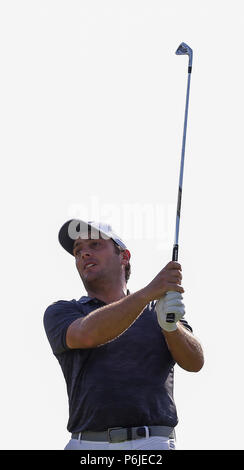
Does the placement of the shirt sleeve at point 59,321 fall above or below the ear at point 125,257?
below

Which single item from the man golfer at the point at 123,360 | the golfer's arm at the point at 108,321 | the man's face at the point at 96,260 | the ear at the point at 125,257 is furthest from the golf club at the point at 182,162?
the ear at the point at 125,257

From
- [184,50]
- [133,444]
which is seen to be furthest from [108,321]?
[184,50]

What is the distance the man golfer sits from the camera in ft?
27.9

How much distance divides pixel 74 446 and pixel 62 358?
0.87m

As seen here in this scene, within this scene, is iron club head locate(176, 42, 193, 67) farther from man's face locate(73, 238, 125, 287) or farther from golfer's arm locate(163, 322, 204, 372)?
golfer's arm locate(163, 322, 204, 372)

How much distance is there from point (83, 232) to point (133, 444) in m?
2.41

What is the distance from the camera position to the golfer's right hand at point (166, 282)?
8289 mm

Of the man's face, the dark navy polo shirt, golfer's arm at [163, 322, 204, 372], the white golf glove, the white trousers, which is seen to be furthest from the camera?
the man's face

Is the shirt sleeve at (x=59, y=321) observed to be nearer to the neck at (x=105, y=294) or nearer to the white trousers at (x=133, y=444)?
the neck at (x=105, y=294)

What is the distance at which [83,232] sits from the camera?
10141mm

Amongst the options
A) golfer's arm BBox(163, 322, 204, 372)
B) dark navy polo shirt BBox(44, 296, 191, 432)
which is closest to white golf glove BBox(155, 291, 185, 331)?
golfer's arm BBox(163, 322, 204, 372)

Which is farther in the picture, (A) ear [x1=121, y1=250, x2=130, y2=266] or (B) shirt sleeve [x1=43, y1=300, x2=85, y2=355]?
(A) ear [x1=121, y1=250, x2=130, y2=266]

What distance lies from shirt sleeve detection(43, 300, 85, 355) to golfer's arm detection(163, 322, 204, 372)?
0.91m
